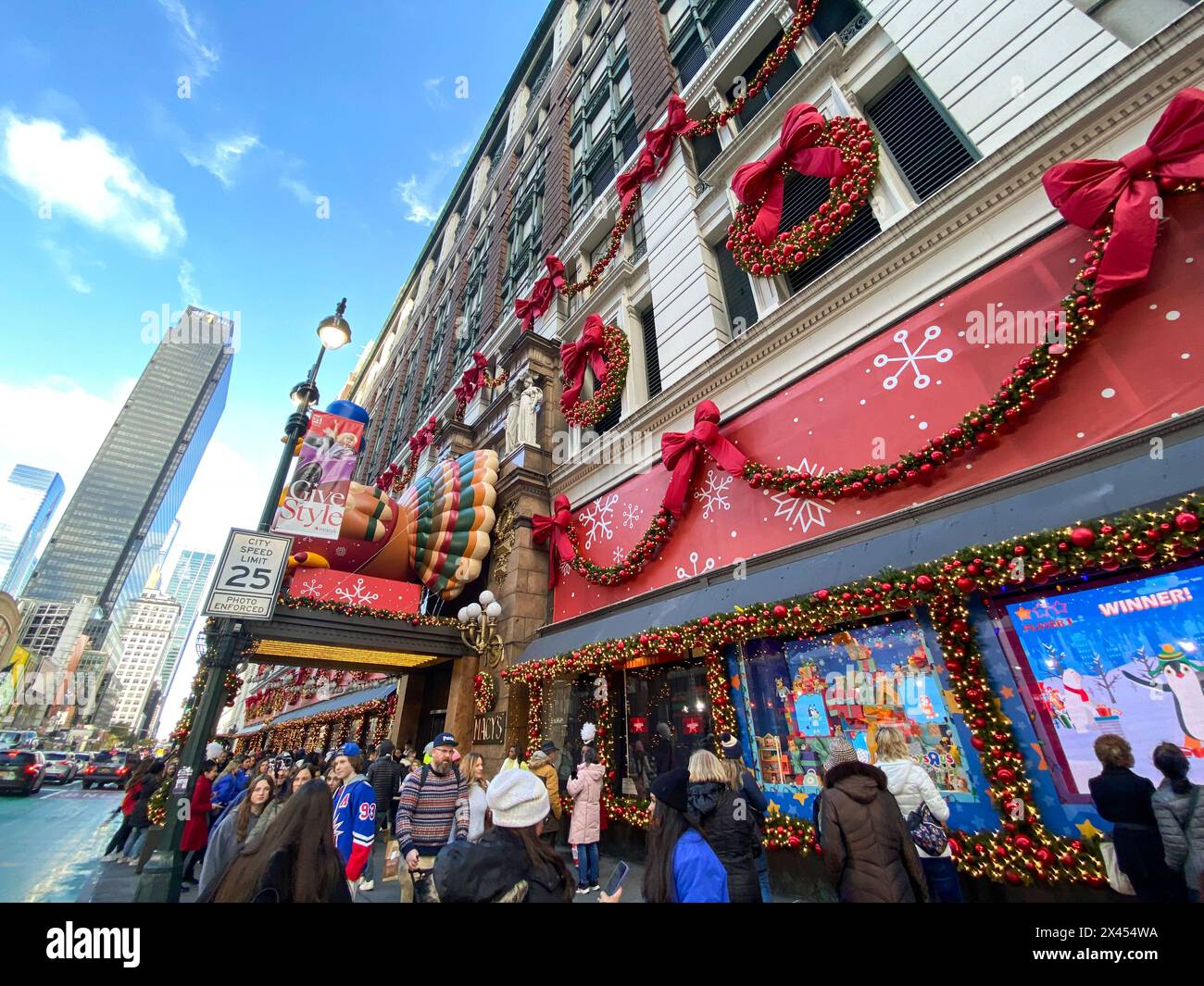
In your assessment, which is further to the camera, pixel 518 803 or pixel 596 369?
pixel 596 369

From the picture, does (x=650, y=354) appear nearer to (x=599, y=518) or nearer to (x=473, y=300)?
(x=599, y=518)

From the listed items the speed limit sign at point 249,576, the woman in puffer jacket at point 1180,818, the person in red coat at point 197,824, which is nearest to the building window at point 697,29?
the speed limit sign at point 249,576

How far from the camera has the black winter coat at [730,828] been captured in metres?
3.60

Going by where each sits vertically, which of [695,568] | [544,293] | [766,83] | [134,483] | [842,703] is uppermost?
[134,483]

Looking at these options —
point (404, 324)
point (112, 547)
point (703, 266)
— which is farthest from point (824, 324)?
point (112, 547)

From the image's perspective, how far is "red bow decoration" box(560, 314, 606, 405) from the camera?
13.0 m

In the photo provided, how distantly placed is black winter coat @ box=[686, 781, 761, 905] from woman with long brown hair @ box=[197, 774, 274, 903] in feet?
11.1

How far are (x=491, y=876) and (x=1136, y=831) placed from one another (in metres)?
4.63

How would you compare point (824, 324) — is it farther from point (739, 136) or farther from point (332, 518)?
point (332, 518)

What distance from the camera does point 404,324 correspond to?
39.3m

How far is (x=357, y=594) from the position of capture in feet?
38.2

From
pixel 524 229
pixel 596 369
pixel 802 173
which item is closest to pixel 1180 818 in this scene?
pixel 802 173

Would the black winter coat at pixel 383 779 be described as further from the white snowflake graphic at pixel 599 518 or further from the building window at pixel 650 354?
the building window at pixel 650 354

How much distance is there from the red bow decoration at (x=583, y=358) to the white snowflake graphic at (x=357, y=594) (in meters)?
6.78
